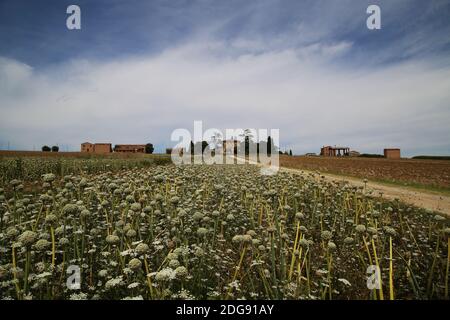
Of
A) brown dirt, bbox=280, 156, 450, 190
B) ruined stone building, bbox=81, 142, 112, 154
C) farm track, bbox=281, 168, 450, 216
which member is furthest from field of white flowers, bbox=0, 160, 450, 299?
ruined stone building, bbox=81, 142, 112, 154

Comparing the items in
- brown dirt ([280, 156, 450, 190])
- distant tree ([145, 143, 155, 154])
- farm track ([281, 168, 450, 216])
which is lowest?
farm track ([281, 168, 450, 216])

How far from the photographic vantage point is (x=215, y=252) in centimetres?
382

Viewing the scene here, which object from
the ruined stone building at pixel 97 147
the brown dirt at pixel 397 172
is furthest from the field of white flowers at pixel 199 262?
the ruined stone building at pixel 97 147

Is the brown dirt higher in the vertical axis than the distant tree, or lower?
lower

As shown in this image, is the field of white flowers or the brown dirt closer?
the field of white flowers

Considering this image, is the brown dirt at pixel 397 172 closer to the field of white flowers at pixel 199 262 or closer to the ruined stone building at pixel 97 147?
the field of white flowers at pixel 199 262

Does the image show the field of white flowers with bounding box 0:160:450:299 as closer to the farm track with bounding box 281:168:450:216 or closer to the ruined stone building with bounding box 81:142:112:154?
the farm track with bounding box 281:168:450:216

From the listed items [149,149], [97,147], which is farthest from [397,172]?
[97,147]

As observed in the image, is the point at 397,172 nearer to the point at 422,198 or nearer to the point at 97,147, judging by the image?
the point at 422,198

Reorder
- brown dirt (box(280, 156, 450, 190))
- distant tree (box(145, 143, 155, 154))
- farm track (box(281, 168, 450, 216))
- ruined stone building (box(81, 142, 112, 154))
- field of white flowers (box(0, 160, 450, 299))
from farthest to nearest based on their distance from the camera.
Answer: distant tree (box(145, 143, 155, 154)) < ruined stone building (box(81, 142, 112, 154)) < brown dirt (box(280, 156, 450, 190)) < farm track (box(281, 168, 450, 216)) < field of white flowers (box(0, 160, 450, 299))

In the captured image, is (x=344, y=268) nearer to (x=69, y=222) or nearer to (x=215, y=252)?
(x=215, y=252)

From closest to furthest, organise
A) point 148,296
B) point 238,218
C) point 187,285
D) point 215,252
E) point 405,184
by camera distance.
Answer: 1. point 148,296
2. point 187,285
3. point 215,252
4. point 238,218
5. point 405,184
